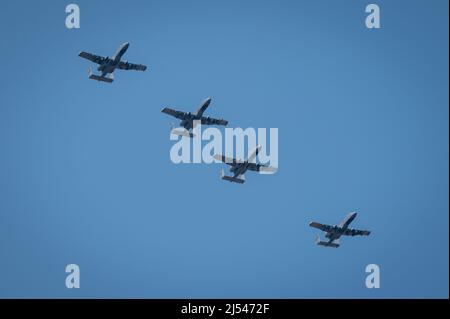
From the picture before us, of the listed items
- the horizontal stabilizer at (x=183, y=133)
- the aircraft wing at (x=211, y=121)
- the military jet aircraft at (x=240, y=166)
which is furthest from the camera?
the aircraft wing at (x=211, y=121)

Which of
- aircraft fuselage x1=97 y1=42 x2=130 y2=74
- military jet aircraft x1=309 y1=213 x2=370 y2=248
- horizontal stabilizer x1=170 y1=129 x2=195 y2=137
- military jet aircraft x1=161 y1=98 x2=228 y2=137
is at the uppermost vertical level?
aircraft fuselage x1=97 y1=42 x2=130 y2=74

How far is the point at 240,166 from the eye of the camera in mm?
109062

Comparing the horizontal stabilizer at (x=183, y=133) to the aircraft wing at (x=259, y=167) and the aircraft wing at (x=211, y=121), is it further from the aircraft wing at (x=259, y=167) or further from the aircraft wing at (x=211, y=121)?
the aircraft wing at (x=259, y=167)

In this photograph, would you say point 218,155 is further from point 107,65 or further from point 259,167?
point 107,65

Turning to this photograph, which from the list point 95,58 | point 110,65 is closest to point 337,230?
point 110,65

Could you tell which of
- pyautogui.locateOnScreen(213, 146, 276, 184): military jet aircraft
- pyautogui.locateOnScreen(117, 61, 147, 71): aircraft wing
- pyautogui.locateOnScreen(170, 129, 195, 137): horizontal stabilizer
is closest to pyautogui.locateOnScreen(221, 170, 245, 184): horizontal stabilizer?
pyautogui.locateOnScreen(213, 146, 276, 184): military jet aircraft

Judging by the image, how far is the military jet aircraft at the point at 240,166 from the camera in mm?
108188

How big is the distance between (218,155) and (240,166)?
269 cm

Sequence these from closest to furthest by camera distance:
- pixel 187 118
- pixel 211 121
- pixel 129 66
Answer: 1. pixel 187 118
2. pixel 129 66
3. pixel 211 121

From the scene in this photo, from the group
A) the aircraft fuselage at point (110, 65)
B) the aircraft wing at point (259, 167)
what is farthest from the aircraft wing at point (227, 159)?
the aircraft fuselage at point (110, 65)

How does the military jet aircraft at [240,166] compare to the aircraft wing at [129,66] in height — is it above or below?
below

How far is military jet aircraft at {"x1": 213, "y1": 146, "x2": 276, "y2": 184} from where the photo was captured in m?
108

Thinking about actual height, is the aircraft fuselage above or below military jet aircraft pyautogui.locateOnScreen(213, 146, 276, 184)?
above

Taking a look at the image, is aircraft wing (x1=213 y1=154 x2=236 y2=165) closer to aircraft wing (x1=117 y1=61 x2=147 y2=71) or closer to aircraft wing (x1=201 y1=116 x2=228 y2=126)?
aircraft wing (x1=201 y1=116 x2=228 y2=126)
